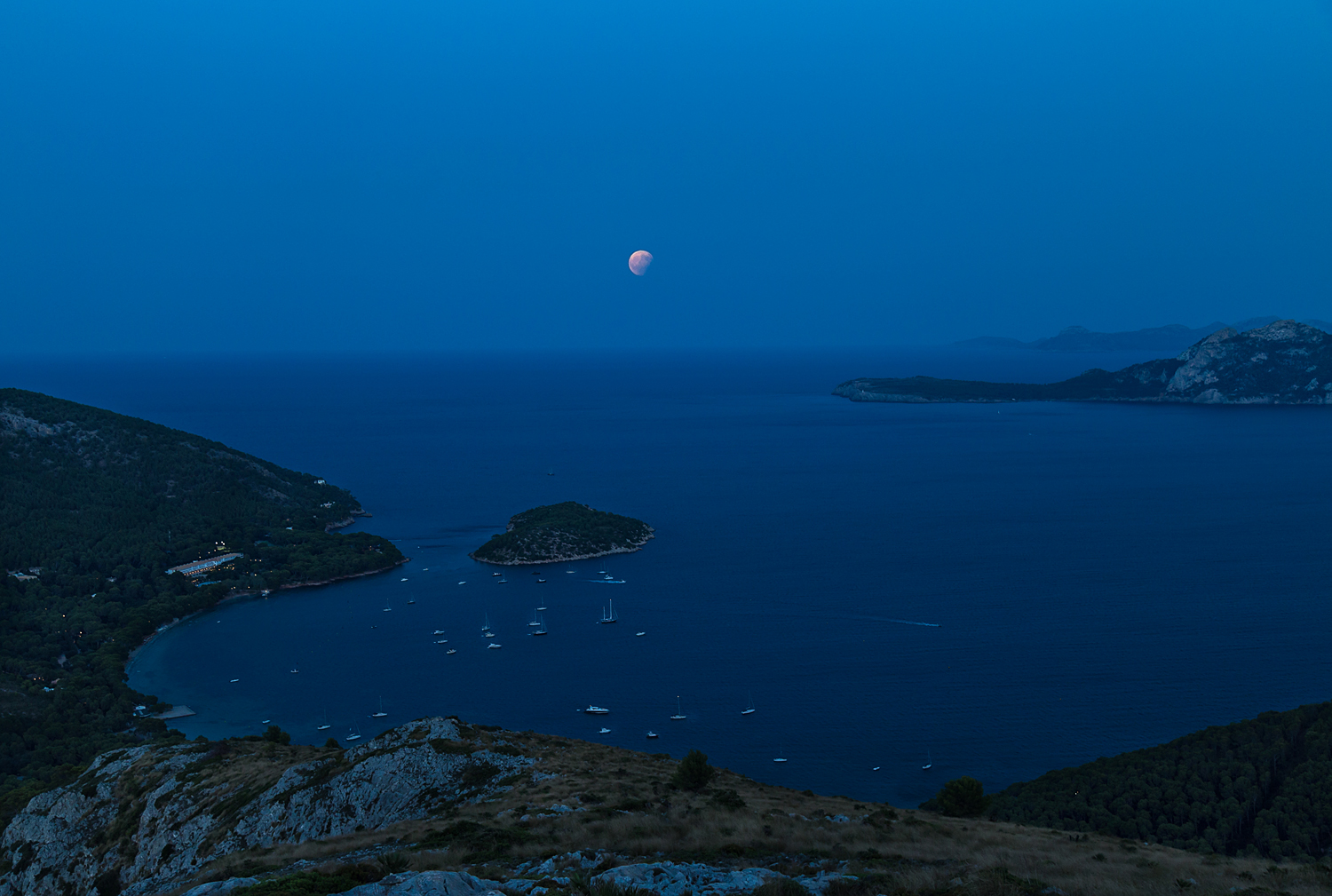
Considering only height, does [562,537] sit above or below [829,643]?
above

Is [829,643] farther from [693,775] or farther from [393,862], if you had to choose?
[393,862]

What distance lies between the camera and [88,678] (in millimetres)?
89062

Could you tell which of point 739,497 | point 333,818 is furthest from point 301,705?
point 739,497

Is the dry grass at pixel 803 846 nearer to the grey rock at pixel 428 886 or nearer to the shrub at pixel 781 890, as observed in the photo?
the shrub at pixel 781 890

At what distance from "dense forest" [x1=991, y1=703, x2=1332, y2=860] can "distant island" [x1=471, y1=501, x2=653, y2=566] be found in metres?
82.5

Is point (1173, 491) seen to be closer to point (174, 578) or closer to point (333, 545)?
Answer: point (333, 545)

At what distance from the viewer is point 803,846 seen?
1233 inches

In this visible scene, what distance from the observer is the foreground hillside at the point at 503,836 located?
26.0 metres

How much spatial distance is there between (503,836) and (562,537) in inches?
4215

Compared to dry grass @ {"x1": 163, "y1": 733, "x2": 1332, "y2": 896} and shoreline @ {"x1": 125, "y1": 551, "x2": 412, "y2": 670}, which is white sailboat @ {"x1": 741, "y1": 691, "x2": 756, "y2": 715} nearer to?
dry grass @ {"x1": 163, "y1": 733, "x2": 1332, "y2": 896}

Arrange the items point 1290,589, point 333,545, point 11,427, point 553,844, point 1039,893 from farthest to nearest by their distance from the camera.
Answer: point 11,427, point 333,545, point 1290,589, point 553,844, point 1039,893

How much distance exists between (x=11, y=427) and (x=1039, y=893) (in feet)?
612

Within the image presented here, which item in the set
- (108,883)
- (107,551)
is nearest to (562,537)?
(107,551)

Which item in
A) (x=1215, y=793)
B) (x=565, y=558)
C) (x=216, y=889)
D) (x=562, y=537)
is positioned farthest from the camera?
(x=562, y=537)
